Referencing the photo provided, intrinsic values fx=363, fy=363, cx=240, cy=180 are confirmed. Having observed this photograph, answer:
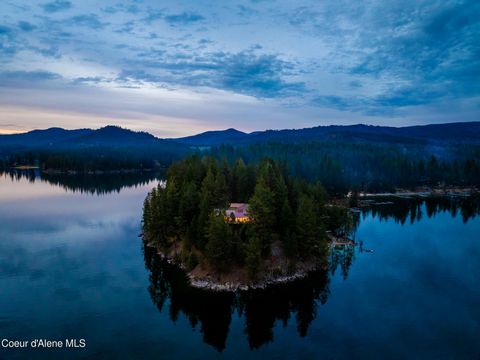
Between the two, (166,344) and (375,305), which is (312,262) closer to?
(375,305)

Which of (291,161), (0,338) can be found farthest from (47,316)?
(291,161)

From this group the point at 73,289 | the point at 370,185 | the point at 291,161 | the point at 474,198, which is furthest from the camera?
the point at 291,161

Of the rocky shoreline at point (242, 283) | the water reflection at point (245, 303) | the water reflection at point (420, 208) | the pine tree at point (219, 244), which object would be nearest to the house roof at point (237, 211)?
the pine tree at point (219, 244)

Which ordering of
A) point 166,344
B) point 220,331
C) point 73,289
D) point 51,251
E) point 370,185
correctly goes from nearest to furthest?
1. point 166,344
2. point 220,331
3. point 73,289
4. point 51,251
5. point 370,185

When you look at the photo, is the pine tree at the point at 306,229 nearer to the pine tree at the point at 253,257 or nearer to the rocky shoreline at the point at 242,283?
the rocky shoreline at the point at 242,283

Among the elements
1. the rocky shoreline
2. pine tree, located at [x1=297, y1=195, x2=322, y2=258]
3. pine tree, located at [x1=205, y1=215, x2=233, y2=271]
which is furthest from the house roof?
the rocky shoreline

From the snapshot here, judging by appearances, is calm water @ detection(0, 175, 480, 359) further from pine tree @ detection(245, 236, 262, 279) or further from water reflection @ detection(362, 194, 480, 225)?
water reflection @ detection(362, 194, 480, 225)

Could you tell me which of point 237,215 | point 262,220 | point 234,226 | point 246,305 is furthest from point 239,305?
point 237,215
